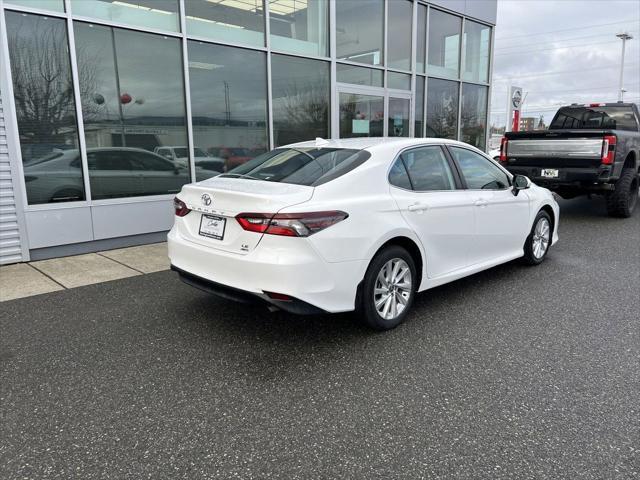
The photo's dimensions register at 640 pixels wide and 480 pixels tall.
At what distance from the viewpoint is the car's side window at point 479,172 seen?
195 inches

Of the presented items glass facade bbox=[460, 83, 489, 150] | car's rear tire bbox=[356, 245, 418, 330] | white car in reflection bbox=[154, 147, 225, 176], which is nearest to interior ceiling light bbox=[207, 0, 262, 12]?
white car in reflection bbox=[154, 147, 225, 176]

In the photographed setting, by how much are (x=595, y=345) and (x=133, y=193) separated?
6.07 metres

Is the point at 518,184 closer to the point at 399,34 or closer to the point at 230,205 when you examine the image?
the point at 230,205

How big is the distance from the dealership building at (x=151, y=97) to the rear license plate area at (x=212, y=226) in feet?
11.8

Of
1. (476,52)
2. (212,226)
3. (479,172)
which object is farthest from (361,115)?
(212,226)

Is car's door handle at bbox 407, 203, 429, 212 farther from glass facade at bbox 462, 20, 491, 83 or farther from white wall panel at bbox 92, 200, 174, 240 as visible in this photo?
glass facade at bbox 462, 20, 491, 83

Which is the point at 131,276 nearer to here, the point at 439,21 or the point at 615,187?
the point at 615,187

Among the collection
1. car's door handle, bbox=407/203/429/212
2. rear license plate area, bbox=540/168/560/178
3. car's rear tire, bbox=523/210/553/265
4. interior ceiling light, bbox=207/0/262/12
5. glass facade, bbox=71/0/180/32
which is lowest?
car's rear tire, bbox=523/210/553/265

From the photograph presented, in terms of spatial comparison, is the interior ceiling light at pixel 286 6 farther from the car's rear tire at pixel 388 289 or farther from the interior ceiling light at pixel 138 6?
the car's rear tire at pixel 388 289

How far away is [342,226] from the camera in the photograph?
3.55 meters

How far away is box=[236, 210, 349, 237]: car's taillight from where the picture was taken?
337 centimetres

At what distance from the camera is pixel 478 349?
3.76 meters

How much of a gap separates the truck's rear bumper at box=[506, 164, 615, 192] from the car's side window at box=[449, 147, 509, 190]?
13.1 feet

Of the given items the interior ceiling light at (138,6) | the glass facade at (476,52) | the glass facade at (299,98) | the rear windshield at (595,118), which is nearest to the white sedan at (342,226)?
the interior ceiling light at (138,6)
